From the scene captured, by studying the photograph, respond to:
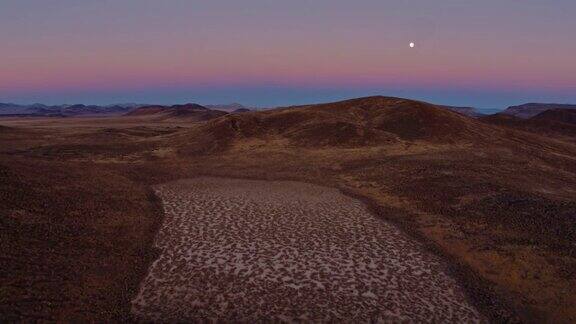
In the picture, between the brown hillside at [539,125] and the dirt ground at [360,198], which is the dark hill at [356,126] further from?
the brown hillside at [539,125]

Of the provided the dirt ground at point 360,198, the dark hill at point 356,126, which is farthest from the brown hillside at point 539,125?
the dirt ground at point 360,198

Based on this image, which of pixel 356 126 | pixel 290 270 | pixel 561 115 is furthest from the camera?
pixel 561 115

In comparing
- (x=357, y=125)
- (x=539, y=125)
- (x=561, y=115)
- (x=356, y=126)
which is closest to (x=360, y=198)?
(x=356, y=126)

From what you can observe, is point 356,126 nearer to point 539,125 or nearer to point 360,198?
point 360,198

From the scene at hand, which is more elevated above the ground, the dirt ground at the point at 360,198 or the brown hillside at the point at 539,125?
the brown hillside at the point at 539,125

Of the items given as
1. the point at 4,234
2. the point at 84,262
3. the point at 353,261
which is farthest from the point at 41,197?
the point at 353,261

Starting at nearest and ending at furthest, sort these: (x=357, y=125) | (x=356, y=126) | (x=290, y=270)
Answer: (x=290, y=270), (x=356, y=126), (x=357, y=125)

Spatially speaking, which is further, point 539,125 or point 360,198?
point 539,125

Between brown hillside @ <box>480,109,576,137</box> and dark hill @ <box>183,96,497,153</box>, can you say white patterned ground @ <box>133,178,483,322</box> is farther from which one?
brown hillside @ <box>480,109,576,137</box>
